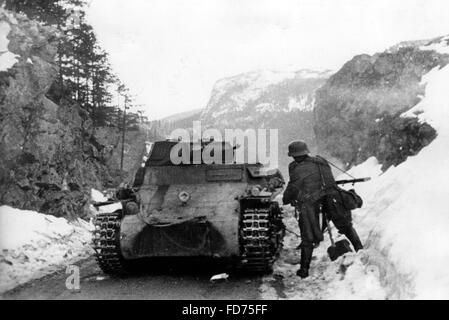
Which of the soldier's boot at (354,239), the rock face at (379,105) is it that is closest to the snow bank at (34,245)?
the soldier's boot at (354,239)

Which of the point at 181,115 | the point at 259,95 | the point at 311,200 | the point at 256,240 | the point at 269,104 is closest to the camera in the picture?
the point at 256,240

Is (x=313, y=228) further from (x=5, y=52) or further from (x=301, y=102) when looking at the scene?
(x=301, y=102)

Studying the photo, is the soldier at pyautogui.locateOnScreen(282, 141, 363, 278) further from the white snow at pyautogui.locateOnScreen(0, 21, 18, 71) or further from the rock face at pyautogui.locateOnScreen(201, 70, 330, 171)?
the rock face at pyautogui.locateOnScreen(201, 70, 330, 171)

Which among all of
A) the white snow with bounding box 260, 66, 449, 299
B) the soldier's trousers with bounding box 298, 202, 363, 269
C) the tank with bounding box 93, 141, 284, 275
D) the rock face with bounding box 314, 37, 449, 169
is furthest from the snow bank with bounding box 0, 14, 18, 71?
the rock face with bounding box 314, 37, 449, 169

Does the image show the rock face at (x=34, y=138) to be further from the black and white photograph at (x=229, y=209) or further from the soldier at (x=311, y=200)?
the soldier at (x=311, y=200)

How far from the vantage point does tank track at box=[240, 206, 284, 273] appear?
24.1 ft

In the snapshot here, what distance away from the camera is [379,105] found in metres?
16.7

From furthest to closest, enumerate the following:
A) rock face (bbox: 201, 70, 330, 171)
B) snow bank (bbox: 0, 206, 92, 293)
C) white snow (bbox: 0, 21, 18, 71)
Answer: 1. rock face (bbox: 201, 70, 330, 171)
2. white snow (bbox: 0, 21, 18, 71)
3. snow bank (bbox: 0, 206, 92, 293)

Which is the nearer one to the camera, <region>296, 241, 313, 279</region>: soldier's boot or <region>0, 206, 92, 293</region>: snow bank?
<region>296, 241, 313, 279</region>: soldier's boot

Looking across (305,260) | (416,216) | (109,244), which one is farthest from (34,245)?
(416,216)

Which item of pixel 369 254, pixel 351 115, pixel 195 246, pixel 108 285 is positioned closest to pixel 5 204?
pixel 108 285

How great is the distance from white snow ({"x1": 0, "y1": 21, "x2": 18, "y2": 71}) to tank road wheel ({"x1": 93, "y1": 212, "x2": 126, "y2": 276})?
7.29 metres

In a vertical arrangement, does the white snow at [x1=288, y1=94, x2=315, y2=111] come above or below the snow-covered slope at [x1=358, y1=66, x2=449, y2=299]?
above

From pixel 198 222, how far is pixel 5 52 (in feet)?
30.4
